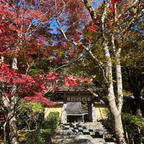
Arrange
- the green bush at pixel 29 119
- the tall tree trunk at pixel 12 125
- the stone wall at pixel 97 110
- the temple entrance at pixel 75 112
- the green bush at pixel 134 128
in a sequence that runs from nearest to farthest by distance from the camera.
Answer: the tall tree trunk at pixel 12 125 < the green bush at pixel 134 128 < the green bush at pixel 29 119 < the stone wall at pixel 97 110 < the temple entrance at pixel 75 112

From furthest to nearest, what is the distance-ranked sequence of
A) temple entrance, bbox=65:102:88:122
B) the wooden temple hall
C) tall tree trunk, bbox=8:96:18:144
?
1. temple entrance, bbox=65:102:88:122
2. the wooden temple hall
3. tall tree trunk, bbox=8:96:18:144

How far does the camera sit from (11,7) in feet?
14.8

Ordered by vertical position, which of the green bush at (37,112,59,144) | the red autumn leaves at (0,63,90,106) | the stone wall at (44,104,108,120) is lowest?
the green bush at (37,112,59,144)

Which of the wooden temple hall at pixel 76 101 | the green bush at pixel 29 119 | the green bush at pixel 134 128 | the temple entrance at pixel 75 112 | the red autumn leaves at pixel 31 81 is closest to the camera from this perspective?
the red autumn leaves at pixel 31 81

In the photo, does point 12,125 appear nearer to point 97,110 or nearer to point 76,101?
point 76,101

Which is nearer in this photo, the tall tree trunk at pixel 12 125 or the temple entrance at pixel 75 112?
the tall tree trunk at pixel 12 125

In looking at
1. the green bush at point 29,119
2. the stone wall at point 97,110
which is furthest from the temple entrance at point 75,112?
the green bush at point 29,119

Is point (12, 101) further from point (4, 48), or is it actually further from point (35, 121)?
point (35, 121)

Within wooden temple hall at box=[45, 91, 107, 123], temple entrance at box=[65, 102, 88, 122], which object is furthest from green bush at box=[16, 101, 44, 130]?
temple entrance at box=[65, 102, 88, 122]

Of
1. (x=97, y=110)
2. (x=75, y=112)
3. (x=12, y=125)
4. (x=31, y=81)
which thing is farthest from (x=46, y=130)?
(x=75, y=112)

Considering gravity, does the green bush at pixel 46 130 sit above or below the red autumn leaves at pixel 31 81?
below

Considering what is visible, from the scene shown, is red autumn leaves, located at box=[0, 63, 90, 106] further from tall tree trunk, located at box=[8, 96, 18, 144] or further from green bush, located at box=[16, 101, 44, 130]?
green bush, located at box=[16, 101, 44, 130]

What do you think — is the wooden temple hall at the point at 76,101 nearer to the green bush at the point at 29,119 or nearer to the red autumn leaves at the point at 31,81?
the green bush at the point at 29,119

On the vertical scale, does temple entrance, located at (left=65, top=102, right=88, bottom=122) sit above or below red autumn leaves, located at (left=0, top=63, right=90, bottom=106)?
below
